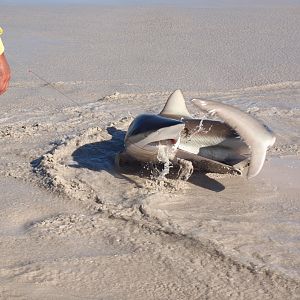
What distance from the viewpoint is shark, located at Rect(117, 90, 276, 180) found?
513 cm

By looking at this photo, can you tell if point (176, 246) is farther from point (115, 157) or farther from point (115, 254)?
point (115, 157)

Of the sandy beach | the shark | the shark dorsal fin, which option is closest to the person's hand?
the sandy beach

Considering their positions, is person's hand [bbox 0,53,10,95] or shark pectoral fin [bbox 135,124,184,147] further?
shark pectoral fin [bbox 135,124,184,147]

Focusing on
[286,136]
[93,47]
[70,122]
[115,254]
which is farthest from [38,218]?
[93,47]

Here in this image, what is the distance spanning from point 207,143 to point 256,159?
70 cm

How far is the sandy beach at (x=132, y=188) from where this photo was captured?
383 centimetres

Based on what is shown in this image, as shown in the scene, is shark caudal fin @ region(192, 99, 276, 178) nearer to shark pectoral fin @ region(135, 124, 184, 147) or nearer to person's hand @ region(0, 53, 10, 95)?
shark pectoral fin @ region(135, 124, 184, 147)

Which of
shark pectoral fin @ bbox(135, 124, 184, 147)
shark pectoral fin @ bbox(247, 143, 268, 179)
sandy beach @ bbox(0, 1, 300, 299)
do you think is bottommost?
sandy beach @ bbox(0, 1, 300, 299)

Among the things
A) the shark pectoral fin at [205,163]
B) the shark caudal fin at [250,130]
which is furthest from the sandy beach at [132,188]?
the shark caudal fin at [250,130]

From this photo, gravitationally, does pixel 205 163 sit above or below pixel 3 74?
below

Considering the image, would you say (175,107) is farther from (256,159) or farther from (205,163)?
(256,159)

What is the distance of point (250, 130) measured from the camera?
516 cm

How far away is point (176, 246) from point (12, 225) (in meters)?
1.21

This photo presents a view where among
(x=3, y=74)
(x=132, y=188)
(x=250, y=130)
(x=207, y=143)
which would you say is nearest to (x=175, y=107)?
(x=207, y=143)
